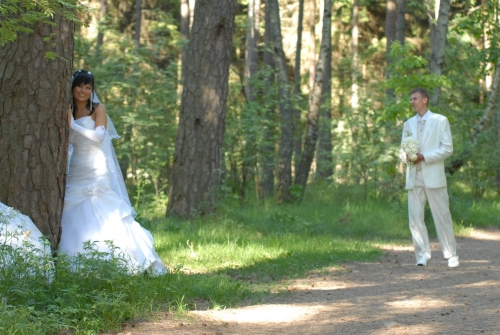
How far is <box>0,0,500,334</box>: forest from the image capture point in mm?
6348

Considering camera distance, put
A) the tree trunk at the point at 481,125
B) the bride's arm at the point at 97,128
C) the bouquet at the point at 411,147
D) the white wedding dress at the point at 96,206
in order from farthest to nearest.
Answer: the tree trunk at the point at 481,125
the bouquet at the point at 411,147
the bride's arm at the point at 97,128
the white wedding dress at the point at 96,206

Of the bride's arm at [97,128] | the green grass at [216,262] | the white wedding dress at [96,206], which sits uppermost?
the bride's arm at [97,128]

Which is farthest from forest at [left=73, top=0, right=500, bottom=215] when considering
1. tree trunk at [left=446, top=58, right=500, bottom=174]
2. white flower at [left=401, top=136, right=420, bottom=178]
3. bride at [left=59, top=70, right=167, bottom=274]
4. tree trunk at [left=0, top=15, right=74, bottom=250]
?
tree trunk at [left=0, top=15, right=74, bottom=250]

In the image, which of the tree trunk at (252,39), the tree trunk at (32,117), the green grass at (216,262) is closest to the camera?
the green grass at (216,262)

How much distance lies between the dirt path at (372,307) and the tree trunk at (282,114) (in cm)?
749

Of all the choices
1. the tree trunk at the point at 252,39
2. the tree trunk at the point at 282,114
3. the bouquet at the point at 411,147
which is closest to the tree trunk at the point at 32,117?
the bouquet at the point at 411,147

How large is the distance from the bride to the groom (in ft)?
12.3

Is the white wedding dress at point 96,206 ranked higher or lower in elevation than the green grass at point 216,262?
higher

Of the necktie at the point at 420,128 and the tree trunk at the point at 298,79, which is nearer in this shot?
the necktie at the point at 420,128

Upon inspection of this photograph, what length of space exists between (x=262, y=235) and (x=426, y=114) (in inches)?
127

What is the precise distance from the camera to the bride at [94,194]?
24.1 ft

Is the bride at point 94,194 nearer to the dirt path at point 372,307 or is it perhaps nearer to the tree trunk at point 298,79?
the dirt path at point 372,307

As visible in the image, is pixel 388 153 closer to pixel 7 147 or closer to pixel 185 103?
pixel 185 103

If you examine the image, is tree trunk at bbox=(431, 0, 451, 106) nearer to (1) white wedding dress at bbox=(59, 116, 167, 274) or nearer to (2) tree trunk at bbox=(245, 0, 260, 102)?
(2) tree trunk at bbox=(245, 0, 260, 102)
